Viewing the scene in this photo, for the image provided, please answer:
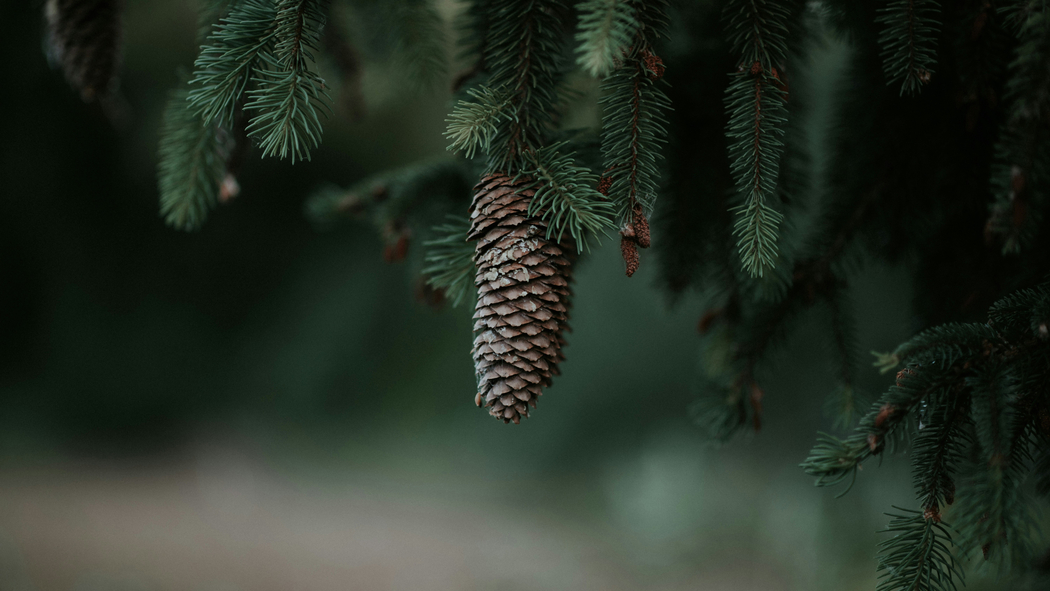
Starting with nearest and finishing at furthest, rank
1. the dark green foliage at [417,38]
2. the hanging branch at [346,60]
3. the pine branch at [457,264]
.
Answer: the pine branch at [457,264] → the dark green foliage at [417,38] → the hanging branch at [346,60]

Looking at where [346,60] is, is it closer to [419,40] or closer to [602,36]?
[419,40]

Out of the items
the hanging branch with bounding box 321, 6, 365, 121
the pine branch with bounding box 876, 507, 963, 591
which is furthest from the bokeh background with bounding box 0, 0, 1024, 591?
the pine branch with bounding box 876, 507, 963, 591

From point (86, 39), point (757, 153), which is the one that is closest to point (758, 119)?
point (757, 153)

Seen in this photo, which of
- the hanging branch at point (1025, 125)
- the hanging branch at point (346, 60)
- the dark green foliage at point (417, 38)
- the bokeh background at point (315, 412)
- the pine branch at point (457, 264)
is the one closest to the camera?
the hanging branch at point (1025, 125)

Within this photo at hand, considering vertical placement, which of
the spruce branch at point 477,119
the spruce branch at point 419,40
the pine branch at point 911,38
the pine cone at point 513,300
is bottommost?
the pine cone at point 513,300

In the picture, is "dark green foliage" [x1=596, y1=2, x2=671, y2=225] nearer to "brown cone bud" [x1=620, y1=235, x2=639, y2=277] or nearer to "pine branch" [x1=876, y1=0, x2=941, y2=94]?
"brown cone bud" [x1=620, y1=235, x2=639, y2=277]

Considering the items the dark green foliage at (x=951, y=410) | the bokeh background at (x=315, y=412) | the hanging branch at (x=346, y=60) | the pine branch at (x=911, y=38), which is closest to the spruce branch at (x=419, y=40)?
the hanging branch at (x=346, y=60)

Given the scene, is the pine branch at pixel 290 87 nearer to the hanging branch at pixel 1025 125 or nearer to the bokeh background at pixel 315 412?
the hanging branch at pixel 1025 125
